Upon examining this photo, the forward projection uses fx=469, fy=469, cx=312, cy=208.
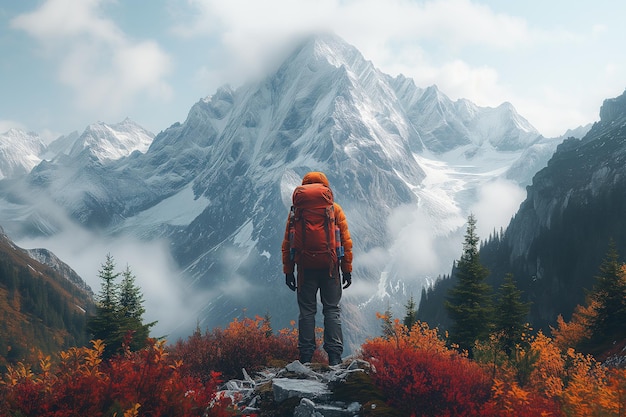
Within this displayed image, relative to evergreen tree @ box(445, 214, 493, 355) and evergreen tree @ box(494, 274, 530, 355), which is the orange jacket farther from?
evergreen tree @ box(494, 274, 530, 355)

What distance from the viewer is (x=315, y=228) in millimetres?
9992

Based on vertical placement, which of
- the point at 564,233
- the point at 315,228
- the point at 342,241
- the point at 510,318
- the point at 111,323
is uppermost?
the point at 564,233

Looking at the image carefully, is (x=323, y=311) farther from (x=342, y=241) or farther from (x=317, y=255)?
(x=342, y=241)

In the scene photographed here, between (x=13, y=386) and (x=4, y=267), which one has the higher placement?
(x=4, y=267)

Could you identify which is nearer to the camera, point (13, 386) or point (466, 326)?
point (13, 386)

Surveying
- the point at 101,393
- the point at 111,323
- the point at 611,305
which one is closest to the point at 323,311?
the point at 101,393

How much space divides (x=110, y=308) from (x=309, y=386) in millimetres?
21584

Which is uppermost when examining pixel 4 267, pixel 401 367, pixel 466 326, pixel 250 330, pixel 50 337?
pixel 4 267

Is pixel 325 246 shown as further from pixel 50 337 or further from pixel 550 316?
pixel 50 337

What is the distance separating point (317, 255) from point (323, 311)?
4.47 ft

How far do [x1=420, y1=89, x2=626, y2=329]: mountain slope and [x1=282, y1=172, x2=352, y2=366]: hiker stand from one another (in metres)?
104

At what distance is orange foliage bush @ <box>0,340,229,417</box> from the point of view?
223 inches

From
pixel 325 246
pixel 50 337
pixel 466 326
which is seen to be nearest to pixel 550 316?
pixel 466 326

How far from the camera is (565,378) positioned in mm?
12625
